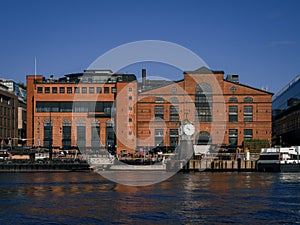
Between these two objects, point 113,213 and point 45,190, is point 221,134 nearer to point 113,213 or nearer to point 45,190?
point 45,190

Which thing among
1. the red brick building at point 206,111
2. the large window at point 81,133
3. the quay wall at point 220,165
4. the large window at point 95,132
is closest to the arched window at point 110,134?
the large window at point 95,132

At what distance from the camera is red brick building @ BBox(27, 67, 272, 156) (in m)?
136

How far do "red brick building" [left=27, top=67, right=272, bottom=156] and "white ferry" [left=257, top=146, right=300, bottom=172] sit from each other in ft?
80.4

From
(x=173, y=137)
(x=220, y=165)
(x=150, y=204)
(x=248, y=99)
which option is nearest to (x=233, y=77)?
(x=248, y=99)

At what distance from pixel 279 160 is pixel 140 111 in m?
Result: 43.1

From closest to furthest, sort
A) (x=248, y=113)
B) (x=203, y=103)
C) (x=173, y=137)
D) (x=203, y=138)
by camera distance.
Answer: (x=203, y=138), (x=248, y=113), (x=203, y=103), (x=173, y=137)

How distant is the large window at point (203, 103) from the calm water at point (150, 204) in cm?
7105

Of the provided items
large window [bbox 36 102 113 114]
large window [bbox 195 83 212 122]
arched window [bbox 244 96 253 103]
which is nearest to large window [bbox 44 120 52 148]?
large window [bbox 36 102 113 114]

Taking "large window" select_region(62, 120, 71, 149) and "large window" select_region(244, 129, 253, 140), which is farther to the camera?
"large window" select_region(62, 120, 71, 149)

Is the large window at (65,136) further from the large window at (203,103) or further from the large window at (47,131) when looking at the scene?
the large window at (203,103)

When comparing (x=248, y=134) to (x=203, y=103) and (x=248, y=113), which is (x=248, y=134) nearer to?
(x=248, y=113)

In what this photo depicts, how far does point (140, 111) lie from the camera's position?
458 feet

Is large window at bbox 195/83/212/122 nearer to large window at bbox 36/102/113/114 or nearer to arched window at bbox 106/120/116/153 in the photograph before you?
arched window at bbox 106/120/116/153

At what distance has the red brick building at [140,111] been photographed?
448 feet
